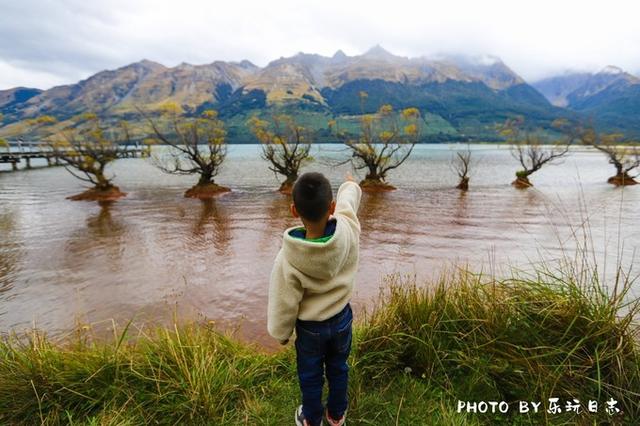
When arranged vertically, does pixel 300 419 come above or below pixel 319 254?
below

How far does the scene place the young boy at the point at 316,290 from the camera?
205 centimetres

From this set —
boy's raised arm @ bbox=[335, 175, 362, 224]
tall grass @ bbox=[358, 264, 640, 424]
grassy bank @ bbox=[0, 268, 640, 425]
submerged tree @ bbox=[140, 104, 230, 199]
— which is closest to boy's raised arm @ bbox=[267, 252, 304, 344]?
boy's raised arm @ bbox=[335, 175, 362, 224]

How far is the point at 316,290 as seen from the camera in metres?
2.18

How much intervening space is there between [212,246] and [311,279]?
8.42 metres

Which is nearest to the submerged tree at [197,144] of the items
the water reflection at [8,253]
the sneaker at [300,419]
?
the water reflection at [8,253]

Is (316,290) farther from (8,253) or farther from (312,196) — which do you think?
(8,253)

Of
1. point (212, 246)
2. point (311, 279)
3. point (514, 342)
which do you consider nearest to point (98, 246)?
point (212, 246)

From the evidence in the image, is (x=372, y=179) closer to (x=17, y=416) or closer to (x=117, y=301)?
(x=117, y=301)

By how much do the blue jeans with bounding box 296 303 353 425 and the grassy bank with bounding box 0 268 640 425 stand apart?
31 cm

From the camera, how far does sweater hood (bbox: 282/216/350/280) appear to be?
6.58ft

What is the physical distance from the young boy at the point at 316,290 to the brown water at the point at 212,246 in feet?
6.82

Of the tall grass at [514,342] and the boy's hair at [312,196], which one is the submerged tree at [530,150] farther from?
the boy's hair at [312,196]

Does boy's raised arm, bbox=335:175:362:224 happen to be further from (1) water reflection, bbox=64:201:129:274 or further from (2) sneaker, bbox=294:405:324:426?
(1) water reflection, bbox=64:201:129:274

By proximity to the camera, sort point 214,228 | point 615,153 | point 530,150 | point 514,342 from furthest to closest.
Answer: point 530,150, point 615,153, point 214,228, point 514,342
